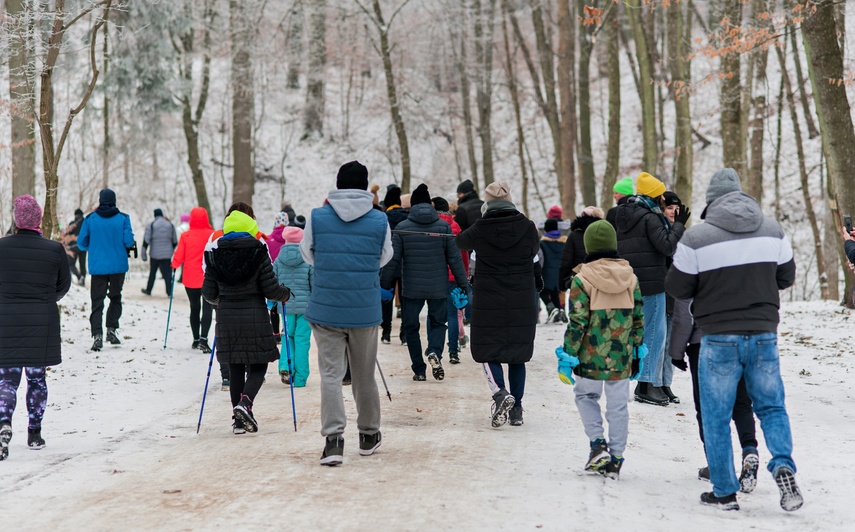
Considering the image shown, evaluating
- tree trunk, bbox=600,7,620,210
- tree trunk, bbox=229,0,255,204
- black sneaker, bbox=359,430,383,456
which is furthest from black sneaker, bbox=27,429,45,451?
tree trunk, bbox=229,0,255,204

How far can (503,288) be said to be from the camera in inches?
305

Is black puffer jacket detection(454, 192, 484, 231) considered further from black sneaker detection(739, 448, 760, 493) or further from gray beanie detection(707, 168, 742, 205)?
black sneaker detection(739, 448, 760, 493)

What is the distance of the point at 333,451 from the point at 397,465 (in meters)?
0.47

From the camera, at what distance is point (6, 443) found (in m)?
6.75

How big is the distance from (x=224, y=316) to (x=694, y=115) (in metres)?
35.3

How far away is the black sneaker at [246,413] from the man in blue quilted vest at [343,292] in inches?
53.7

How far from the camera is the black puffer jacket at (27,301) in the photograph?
6.86 meters

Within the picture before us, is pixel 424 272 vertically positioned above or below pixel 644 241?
below

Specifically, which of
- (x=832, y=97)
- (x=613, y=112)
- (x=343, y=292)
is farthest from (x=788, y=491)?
(x=613, y=112)

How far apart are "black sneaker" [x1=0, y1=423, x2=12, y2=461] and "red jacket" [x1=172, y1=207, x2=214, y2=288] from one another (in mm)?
5434

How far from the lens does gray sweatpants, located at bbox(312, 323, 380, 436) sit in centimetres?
632

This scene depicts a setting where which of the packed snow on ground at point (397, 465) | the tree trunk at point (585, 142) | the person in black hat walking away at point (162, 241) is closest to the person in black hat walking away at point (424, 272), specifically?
the packed snow on ground at point (397, 465)

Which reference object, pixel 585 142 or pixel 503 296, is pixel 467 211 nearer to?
pixel 503 296

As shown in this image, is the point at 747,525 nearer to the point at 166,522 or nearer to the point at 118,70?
the point at 166,522
